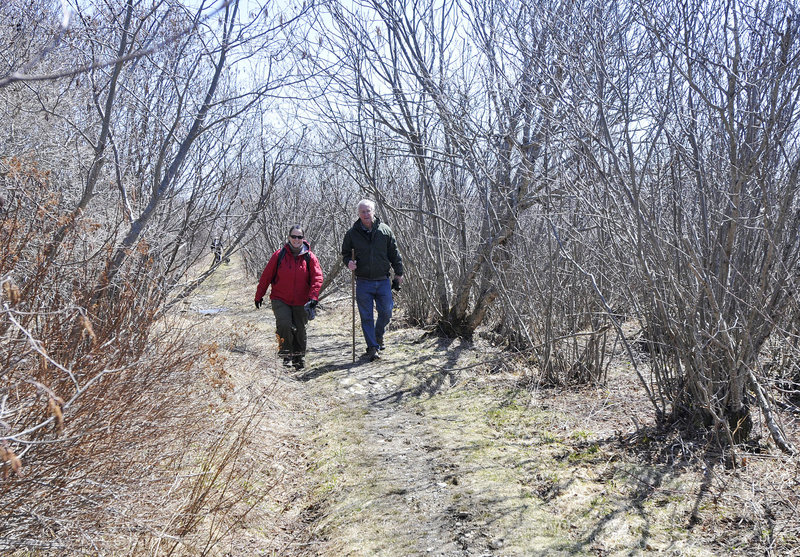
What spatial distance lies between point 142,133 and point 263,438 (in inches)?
164

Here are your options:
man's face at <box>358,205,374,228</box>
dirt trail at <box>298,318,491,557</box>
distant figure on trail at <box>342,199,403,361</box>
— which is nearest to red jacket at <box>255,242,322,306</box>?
distant figure on trail at <box>342,199,403,361</box>

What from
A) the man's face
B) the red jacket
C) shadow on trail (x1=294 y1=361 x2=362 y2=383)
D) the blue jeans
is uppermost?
the man's face

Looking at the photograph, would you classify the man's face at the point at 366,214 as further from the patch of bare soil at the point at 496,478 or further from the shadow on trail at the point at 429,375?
the patch of bare soil at the point at 496,478

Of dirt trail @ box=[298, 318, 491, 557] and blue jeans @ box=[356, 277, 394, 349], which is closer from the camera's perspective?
dirt trail @ box=[298, 318, 491, 557]

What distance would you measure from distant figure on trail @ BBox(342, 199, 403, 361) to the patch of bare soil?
1.09m

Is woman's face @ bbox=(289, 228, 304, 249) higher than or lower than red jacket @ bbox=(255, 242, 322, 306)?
higher

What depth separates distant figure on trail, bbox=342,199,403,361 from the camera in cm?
788

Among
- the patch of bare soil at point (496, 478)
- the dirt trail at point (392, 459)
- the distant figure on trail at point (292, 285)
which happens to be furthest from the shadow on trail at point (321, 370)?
the patch of bare soil at point (496, 478)

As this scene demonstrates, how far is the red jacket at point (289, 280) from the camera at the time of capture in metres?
7.85

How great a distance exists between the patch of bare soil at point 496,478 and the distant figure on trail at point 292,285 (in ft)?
3.36

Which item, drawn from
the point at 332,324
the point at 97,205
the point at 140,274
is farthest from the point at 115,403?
the point at 332,324

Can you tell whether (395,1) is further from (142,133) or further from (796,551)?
(796,551)

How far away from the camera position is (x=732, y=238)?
3.96 m

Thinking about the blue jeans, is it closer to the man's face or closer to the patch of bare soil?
the man's face
